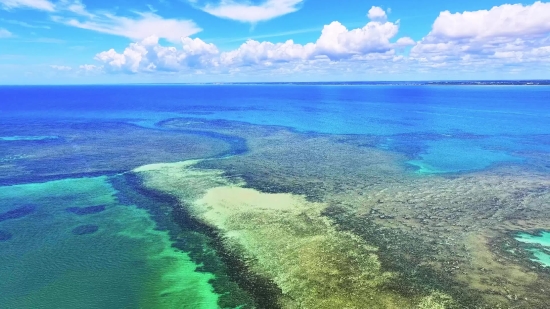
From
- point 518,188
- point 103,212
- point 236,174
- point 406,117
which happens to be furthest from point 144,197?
point 406,117

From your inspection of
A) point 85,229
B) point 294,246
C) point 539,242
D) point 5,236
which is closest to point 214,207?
point 294,246

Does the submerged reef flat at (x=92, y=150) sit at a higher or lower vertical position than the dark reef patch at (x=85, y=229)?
higher

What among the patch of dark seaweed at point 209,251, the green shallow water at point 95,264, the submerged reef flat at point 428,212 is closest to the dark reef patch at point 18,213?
the green shallow water at point 95,264

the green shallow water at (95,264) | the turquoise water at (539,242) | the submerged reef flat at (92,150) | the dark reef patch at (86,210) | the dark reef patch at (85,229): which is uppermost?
the turquoise water at (539,242)

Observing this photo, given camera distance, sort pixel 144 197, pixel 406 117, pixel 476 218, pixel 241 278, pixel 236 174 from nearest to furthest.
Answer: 1. pixel 241 278
2. pixel 476 218
3. pixel 144 197
4. pixel 236 174
5. pixel 406 117

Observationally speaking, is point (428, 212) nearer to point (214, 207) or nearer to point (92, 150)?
point (214, 207)

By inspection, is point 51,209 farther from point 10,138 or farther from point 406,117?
point 406,117

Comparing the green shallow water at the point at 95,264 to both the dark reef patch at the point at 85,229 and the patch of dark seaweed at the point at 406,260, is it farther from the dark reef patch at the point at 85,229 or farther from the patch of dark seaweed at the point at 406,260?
the patch of dark seaweed at the point at 406,260

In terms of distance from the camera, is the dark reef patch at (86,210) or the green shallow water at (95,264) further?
the dark reef patch at (86,210)
